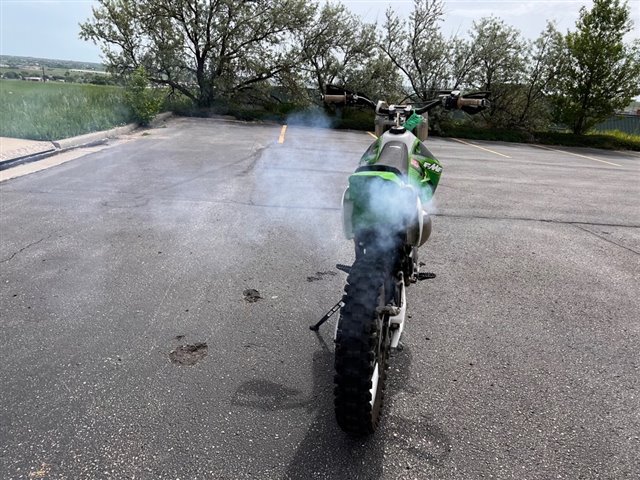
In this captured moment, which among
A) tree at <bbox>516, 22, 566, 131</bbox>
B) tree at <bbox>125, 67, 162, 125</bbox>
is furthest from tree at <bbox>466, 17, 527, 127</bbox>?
tree at <bbox>125, 67, 162, 125</bbox>

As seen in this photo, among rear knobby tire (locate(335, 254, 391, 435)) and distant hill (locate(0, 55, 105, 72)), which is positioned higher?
distant hill (locate(0, 55, 105, 72))

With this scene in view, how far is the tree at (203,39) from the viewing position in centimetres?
1841

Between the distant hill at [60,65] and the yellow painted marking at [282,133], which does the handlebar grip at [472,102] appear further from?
the distant hill at [60,65]

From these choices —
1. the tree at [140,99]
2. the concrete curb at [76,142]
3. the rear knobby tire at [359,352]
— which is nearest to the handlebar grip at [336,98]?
the rear knobby tire at [359,352]

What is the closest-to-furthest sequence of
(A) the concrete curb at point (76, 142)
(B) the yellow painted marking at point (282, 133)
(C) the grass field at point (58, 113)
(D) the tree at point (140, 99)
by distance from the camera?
(A) the concrete curb at point (76, 142)
(C) the grass field at point (58, 113)
(B) the yellow painted marking at point (282, 133)
(D) the tree at point (140, 99)

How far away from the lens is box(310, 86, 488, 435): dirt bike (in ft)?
6.21

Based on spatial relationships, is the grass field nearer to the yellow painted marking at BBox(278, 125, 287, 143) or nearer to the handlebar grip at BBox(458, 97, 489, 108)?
the yellow painted marking at BBox(278, 125, 287, 143)

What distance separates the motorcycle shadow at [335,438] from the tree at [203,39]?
18.9 metres

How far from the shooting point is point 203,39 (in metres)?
19.0

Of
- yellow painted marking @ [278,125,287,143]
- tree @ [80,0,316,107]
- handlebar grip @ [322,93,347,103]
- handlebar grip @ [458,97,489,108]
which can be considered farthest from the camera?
tree @ [80,0,316,107]

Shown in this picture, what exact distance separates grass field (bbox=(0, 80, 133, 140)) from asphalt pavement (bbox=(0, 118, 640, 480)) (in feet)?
14.2

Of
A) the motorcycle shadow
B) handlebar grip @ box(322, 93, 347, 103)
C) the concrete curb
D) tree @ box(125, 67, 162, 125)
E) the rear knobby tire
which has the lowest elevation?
the motorcycle shadow

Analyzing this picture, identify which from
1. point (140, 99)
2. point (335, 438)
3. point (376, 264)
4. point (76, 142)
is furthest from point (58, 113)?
point (335, 438)

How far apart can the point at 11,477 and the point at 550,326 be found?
330 cm
